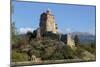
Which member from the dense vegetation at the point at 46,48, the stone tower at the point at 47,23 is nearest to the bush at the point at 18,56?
the dense vegetation at the point at 46,48

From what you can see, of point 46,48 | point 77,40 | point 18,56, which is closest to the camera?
point 18,56

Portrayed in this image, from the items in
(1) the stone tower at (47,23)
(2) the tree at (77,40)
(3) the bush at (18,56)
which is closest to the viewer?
(3) the bush at (18,56)

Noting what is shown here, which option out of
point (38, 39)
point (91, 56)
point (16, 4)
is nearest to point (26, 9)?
point (16, 4)

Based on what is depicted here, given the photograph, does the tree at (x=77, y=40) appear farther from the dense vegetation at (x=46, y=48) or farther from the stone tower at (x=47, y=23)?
the stone tower at (x=47, y=23)

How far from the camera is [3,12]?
8.83 ft

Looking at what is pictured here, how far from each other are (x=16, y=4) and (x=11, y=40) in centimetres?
44

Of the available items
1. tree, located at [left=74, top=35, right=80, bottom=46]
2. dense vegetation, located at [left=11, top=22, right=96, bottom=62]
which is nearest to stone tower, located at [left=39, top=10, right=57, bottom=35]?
dense vegetation, located at [left=11, top=22, right=96, bottom=62]

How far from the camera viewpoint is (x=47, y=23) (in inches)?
114

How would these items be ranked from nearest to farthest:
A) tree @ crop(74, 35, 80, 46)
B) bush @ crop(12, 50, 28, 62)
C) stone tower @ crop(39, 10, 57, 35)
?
bush @ crop(12, 50, 28, 62), stone tower @ crop(39, 10, 57, 35), tree @ crop(74, 35, 80, 46)

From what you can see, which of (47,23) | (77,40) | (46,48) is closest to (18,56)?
(46,48)

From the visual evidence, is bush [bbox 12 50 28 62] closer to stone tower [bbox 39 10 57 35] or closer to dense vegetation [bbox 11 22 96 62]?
dense vegetation [bbox 11 22 96 62]

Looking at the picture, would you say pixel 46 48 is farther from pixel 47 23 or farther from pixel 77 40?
pixel 77 40

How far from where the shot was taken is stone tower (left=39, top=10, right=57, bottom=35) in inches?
113

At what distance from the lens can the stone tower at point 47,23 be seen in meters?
2.87
